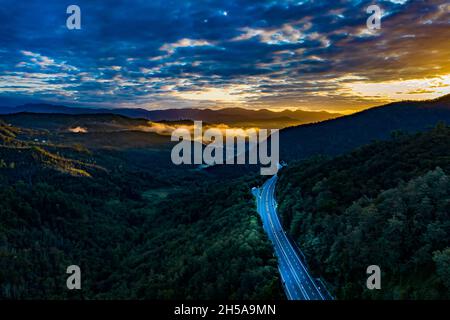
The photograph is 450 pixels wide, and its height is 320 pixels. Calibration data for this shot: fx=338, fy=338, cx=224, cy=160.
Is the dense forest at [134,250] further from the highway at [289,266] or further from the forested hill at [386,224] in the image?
the forested hill at [386,224]

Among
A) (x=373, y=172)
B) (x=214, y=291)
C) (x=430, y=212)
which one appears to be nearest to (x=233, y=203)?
(x=373, y=172)

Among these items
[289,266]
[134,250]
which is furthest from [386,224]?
[134,250]

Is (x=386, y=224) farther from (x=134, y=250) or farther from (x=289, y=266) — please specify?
(x=134, y=250)

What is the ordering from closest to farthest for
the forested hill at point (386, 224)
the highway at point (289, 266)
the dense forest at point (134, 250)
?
the forested hill at point (386, 224)
the highway at point (289, 266)
the dense forest at point (134, 250)

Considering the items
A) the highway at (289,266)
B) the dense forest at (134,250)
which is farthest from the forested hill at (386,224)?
the dense forest at (134,250)

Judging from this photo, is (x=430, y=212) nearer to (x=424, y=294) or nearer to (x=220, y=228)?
(x=424, y=294)

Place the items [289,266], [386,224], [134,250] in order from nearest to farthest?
1. [386,224]
2. [289,266]
3. [134,250]
